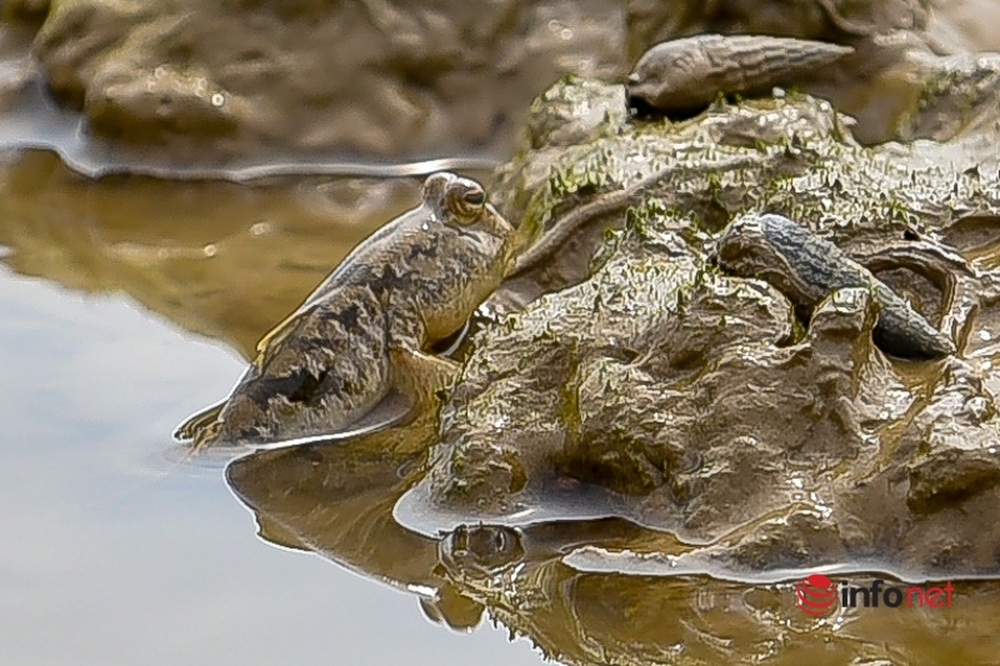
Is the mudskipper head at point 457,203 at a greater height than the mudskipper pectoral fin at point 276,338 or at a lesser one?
greater

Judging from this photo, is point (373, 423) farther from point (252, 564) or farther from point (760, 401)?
point (760, 401)

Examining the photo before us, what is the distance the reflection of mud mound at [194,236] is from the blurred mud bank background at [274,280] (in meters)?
0.02

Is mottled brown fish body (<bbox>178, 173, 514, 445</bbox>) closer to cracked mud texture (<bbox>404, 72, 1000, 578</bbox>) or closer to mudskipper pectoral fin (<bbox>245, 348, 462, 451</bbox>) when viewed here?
mudskipper pectoral fin (<bbox>245, 348, 462, 451</bbox>)

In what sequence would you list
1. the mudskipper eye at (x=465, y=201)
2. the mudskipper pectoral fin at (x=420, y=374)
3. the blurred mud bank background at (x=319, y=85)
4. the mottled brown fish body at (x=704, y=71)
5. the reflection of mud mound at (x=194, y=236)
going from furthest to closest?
the blurred mud bank background at (x=319, y=85) < the mottled brown fish body at (x=704, y=71) < the reflection of mud mound at (x=194, y=236) < the mudskipper eye at (x=465, y=201) < the mudskipper pectoral fin at (x=420, y=374)

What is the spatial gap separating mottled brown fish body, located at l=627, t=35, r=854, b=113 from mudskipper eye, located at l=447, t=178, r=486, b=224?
3.28 feet

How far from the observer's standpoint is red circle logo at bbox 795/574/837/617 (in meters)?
2.45

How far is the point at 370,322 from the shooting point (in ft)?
11.3

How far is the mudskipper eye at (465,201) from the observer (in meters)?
3.69

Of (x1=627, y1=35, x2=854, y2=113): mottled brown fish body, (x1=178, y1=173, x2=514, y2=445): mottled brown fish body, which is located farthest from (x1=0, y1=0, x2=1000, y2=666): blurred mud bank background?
(x1=627, y1=35, x2=854, y2=113): mottled brown fish body

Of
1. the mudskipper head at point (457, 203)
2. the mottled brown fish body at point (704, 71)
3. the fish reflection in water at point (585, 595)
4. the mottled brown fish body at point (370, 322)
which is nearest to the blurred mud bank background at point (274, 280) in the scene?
the fish reflection in water at point (585, 595)

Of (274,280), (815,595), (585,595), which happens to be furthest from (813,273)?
(274,280)

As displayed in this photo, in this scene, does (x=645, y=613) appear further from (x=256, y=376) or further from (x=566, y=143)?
(x=566, y=143)

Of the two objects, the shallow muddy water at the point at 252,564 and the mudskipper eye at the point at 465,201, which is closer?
the shallow muddy water at the point at 252,564

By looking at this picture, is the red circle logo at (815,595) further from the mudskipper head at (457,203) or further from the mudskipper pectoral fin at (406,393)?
the mudskipper head at (457,203)
